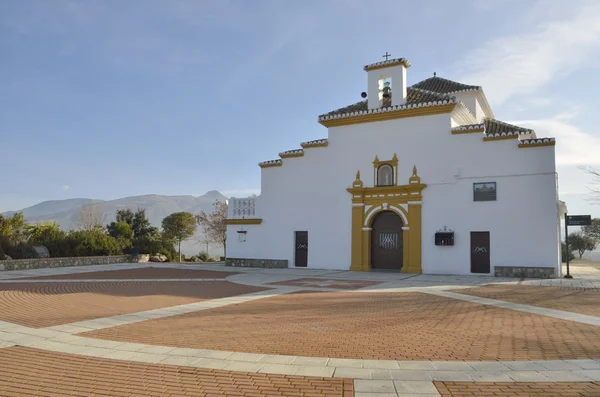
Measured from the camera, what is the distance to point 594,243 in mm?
40250

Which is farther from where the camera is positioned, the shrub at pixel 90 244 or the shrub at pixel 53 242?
the shrub at pixel 90 244

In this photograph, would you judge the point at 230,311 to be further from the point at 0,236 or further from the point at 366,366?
the point at 0,236

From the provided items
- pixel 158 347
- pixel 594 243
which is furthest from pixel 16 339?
pixel 594 243

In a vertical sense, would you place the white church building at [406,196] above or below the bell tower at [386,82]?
below

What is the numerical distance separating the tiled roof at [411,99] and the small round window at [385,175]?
10.1ft

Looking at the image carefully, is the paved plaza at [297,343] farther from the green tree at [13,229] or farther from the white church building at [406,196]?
the green tree at [13,229]

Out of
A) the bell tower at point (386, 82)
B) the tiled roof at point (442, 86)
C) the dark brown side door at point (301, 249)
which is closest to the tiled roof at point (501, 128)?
the tiled roof at point (442, 86)

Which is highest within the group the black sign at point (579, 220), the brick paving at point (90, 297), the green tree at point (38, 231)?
the black sign at point (579, 220)

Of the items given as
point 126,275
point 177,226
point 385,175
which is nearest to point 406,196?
point 385,175

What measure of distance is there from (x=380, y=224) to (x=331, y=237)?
102 inches

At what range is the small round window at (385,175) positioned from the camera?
2183 centimetres

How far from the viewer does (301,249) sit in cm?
2364

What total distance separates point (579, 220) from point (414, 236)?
22.1 ft

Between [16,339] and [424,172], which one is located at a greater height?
[424,172]
